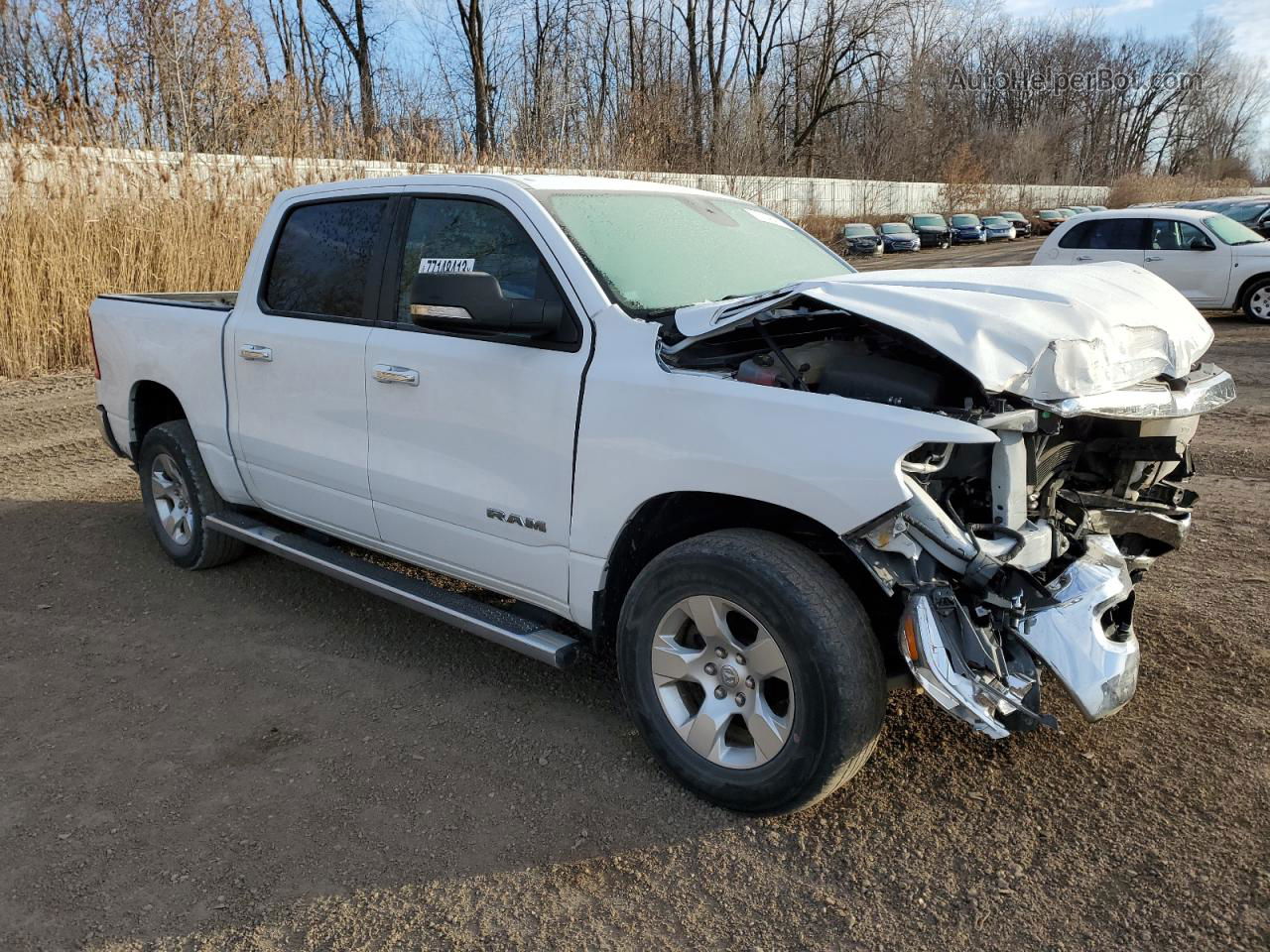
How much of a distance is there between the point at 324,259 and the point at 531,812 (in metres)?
2.61

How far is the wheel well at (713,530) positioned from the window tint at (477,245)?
814mm

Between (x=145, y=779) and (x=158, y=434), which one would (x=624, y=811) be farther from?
(x=158, y=434)

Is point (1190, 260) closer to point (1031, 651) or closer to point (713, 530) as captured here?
point (713, 530)

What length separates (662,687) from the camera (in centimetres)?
313

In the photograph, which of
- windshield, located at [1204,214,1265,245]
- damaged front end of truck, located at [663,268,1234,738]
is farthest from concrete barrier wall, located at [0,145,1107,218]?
windshield, located at [1204,214,1265,245]

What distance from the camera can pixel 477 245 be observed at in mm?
3684

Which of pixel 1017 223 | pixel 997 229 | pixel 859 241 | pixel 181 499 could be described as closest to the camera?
pixel 181 499

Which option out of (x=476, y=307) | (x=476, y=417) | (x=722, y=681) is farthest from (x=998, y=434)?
(x=476, y=417)

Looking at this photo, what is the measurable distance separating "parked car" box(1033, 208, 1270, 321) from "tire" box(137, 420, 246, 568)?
12.8 metres

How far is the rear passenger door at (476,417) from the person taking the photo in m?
3.33

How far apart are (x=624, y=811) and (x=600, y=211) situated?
7.18 feet

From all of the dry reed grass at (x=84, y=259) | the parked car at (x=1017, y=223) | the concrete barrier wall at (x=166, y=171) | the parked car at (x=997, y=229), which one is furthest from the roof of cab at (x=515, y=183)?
the parked car at (x=1017, y=223)

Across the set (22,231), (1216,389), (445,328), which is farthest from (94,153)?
(1216,389)

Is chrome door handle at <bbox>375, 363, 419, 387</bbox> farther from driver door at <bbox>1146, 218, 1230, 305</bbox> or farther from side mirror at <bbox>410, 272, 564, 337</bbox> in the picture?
driver door at <bbox>1146, 218, 1230, 305</bbox>
